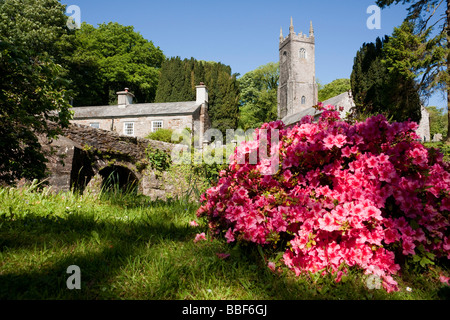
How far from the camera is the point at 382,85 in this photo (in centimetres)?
2036

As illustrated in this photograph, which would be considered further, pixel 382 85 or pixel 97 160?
pixel 382 85

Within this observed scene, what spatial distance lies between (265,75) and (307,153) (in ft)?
→ 172

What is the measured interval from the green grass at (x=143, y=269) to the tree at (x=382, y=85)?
58.7 ft

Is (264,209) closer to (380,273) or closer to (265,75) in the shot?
(380,273)

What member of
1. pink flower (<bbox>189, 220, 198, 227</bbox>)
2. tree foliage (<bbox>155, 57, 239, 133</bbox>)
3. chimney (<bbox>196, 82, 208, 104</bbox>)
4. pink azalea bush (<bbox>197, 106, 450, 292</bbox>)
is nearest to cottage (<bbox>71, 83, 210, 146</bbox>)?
chimney (<bbox>196, 82, 208, 104</bbox>)

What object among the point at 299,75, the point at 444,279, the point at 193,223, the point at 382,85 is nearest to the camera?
the point at 444,279

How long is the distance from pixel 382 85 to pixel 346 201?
71.5 ft

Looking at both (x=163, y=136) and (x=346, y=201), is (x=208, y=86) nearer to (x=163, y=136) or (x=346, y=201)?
(x=163, y=136)

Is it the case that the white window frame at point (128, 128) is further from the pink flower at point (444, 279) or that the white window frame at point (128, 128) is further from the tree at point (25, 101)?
the pink flower at point (444, 279)

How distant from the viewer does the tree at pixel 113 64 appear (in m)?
33.5

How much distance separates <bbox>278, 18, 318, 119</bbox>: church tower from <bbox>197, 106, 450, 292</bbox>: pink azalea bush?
4146 centimetres

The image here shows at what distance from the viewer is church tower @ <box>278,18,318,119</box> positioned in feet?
140

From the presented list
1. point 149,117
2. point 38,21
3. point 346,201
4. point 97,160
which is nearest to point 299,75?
point 149,117

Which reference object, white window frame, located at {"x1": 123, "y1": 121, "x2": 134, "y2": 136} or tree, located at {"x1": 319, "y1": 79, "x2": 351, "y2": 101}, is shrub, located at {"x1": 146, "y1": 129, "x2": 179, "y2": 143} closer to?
white window frame, located at {"x1": 123, "y1": 121, "x2": 134, "y2": 136}
